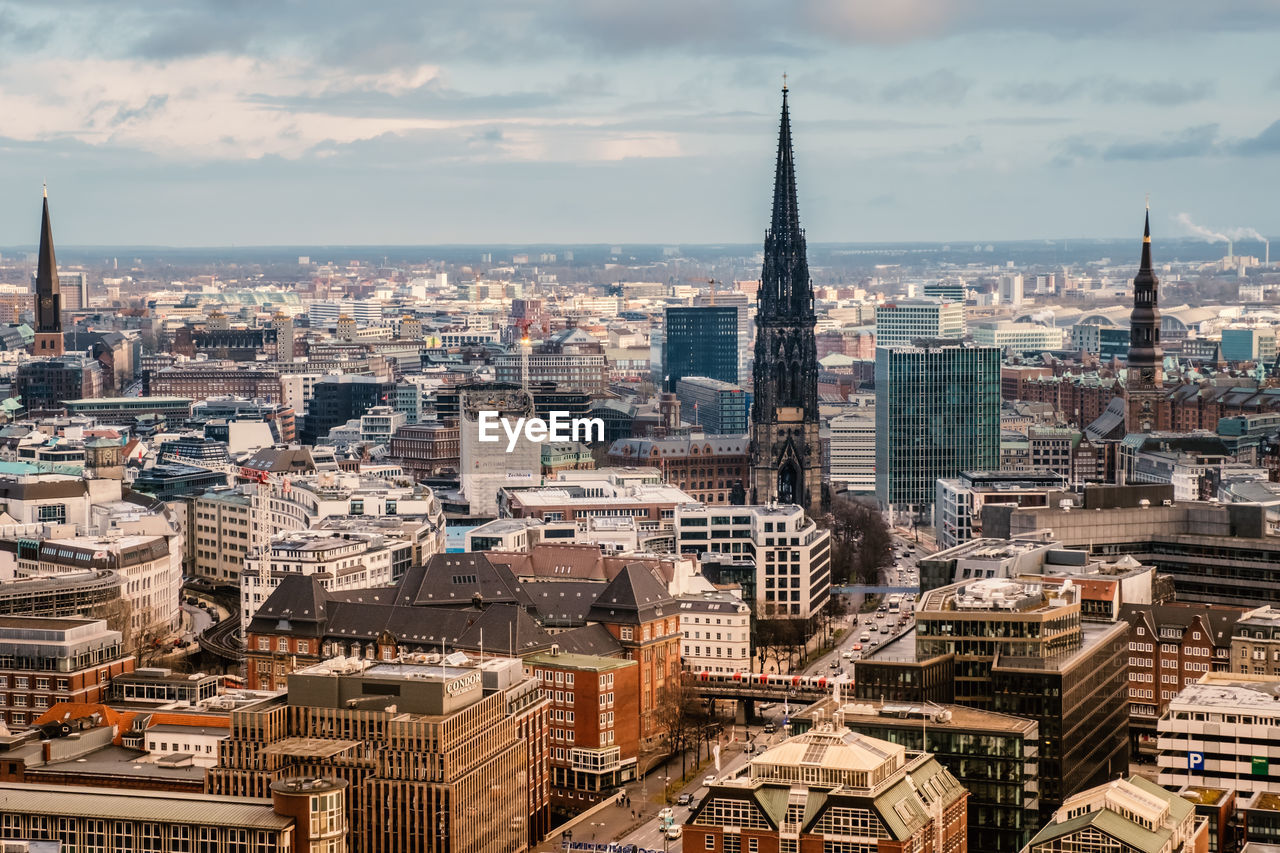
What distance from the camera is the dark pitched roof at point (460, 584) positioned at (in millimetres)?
113812

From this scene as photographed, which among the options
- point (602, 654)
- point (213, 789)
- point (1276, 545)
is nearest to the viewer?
point (213, 789)

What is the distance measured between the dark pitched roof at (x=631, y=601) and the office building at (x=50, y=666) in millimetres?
20237

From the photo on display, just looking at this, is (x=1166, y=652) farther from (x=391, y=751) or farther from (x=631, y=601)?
(x=391, y=751)

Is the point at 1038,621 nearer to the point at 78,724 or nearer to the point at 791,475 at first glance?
the point at 78,724

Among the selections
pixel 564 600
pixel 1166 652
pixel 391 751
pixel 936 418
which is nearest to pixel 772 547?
pixel 564 600

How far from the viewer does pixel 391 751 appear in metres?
85.4

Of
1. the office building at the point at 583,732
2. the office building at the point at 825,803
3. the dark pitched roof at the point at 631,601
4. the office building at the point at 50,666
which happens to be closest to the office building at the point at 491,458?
the dark pitched roof at the point at 631,601

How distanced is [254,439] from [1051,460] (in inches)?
2380

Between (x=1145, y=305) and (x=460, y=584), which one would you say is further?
(x=1145, y=305)

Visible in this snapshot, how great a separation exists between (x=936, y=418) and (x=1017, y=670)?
9222 centimetres

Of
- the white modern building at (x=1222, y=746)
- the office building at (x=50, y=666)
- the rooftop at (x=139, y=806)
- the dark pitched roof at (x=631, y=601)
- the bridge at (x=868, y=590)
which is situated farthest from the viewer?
the bridge at (x=868, y=590)

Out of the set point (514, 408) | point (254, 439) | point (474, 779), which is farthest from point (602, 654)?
point (254, 439)

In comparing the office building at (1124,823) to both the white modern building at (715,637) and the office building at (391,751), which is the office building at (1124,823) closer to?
the office building at (391,751)

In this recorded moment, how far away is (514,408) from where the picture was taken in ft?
561
